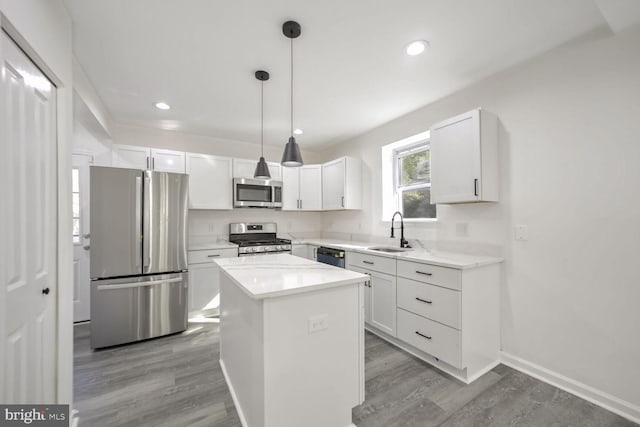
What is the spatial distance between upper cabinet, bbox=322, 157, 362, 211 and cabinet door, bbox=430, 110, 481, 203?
4.64 ft

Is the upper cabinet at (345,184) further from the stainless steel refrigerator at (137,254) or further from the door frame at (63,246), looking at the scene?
the door frame at (63,246)

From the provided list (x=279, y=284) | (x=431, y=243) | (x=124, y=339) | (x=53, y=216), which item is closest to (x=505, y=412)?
(x=431, y=243)

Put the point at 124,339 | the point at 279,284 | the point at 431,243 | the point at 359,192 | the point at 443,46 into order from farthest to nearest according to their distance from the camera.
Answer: the point at 359,192 → the point at 431,243 → the point at 124,339 → the point at 443,46 → the point at 279,284

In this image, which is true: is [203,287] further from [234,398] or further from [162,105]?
[162,105]

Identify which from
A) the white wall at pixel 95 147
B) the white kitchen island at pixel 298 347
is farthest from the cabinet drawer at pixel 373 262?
the white wall at pixel 95 147

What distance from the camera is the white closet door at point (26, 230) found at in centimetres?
106

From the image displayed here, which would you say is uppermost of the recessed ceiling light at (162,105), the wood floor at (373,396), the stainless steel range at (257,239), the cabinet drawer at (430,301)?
the recessed ceiling light at (162,105)

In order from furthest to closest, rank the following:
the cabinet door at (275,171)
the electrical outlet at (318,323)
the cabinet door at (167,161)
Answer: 1. the cabinet door at (275,171)
2. the cabinet door at (167,161)
3. the electrical outlet at (318,323)

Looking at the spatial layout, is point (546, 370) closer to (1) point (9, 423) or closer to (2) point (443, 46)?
(2) point (443, 46)

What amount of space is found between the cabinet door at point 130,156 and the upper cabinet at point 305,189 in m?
2.00

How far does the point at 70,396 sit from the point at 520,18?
3.74 m

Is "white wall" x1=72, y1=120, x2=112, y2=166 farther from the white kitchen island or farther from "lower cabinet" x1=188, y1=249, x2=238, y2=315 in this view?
the white kitchen island

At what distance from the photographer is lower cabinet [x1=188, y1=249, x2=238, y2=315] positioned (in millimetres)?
3164

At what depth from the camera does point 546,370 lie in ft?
6.56
